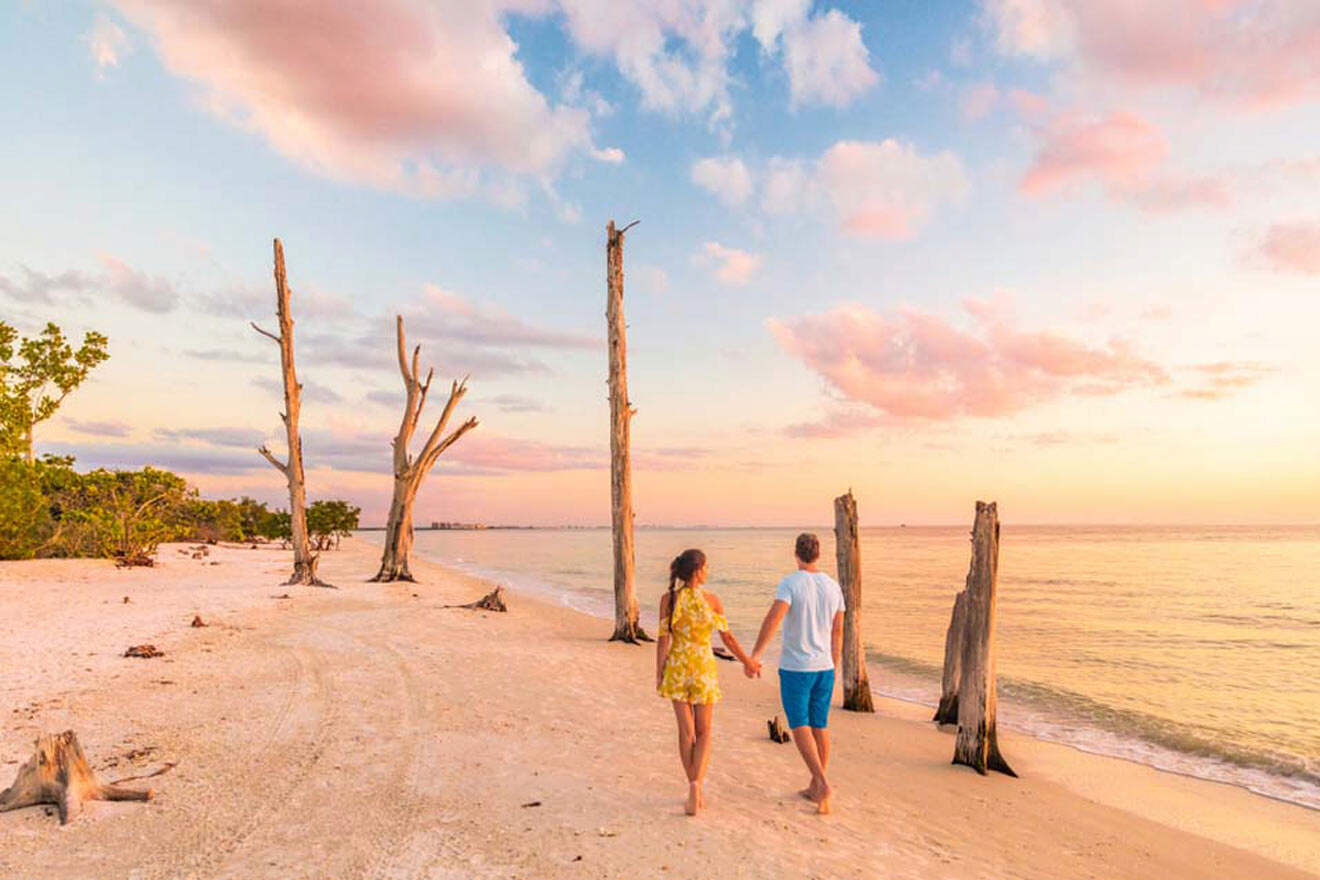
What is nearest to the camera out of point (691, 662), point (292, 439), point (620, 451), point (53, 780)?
point (53, 780)

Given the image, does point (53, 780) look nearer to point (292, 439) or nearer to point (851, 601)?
point (851, 601)

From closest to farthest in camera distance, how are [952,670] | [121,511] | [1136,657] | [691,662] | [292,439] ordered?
[691,662] → [952,670] → [1136,657] → [292,439] → [121,511]

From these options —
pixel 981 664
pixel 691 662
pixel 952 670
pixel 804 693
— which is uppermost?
pixel 691 662

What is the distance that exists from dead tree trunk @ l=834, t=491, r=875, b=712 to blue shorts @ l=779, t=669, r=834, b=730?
5.00 metres

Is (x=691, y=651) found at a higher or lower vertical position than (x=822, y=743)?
higher

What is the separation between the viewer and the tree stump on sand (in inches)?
208

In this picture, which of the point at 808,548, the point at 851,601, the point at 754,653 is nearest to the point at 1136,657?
the point at 851,601

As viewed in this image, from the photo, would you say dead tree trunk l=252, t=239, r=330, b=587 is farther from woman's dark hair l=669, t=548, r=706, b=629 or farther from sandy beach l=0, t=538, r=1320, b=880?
woman's dark hair l=669, t=548, r=706, b=629

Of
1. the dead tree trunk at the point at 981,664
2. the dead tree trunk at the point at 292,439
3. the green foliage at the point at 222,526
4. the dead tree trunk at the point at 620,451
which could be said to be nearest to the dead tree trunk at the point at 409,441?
the dead tree trunk at the point at 292,439

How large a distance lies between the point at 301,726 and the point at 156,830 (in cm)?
Result: 275

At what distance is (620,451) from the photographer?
52.0ft

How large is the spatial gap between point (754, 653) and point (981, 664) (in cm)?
412

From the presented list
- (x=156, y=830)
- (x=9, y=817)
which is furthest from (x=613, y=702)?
(x=9, y=817)

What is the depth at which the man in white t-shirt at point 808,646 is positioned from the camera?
5.75 metres
